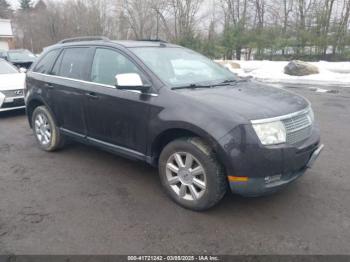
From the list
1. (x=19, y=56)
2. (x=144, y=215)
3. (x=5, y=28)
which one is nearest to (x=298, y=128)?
(x=144, y=215)

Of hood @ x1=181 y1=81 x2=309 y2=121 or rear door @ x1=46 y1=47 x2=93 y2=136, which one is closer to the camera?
hood @ x1=181 y1=81 x2=309 y2=121

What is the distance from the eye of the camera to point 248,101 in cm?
318

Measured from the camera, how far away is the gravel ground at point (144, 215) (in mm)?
2783

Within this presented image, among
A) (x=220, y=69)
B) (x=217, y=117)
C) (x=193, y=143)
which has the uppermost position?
(x=220, y=69)

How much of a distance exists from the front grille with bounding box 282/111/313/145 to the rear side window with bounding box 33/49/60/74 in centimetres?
368

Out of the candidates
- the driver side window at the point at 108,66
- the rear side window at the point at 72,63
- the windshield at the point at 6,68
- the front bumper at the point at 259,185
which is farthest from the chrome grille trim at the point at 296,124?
A: the windshield at the point at 6,68

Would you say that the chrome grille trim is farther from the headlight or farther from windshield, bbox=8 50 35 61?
windshield, bbox=8 50 35 61

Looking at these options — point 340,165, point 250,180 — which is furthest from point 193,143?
point 340,165

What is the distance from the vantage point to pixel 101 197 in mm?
3654

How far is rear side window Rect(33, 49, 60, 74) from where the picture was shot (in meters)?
5.01

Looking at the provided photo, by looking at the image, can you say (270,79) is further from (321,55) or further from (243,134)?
(243,134)

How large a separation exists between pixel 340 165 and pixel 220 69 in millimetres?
2131

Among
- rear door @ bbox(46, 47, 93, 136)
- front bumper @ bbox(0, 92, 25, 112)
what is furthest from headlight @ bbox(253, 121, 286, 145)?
front bumper @ bbox(0, 92, 25, 112)

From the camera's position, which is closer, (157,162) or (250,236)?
(250,236)
